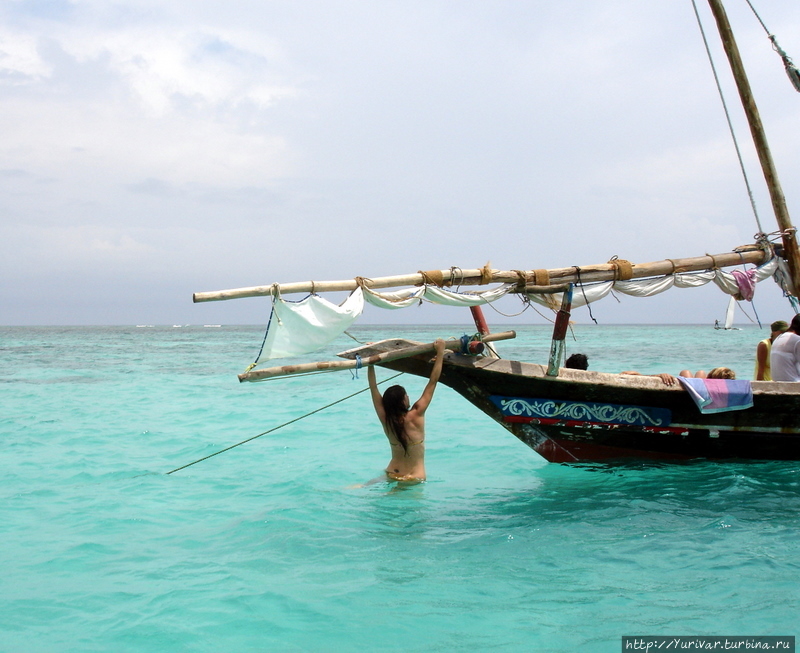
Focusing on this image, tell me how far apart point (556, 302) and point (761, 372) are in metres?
3.10

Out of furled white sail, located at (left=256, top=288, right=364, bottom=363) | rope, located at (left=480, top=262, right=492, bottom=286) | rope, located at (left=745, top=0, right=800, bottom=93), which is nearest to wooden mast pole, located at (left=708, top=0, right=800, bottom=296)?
rope, located at (left=745, top=0, right=800, bottom=93)

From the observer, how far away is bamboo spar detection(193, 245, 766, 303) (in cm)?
523

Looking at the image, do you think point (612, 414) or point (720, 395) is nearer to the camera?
point (720, 395)

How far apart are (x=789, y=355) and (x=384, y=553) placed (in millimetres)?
4835

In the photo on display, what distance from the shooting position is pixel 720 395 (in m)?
6.30

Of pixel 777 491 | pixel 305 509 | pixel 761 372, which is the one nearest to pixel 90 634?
pixel 305 509

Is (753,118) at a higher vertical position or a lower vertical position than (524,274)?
higher

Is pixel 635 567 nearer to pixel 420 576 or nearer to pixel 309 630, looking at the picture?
pixel 420 576

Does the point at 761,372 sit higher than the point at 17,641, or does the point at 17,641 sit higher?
the point at 761,372

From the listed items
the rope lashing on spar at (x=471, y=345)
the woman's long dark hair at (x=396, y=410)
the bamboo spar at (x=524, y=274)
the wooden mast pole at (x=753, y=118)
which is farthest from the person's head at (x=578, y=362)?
the wooden mast pole at (x=753, y=118)

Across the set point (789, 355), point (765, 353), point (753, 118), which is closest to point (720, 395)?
point (789, 355)

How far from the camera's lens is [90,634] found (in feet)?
12.7

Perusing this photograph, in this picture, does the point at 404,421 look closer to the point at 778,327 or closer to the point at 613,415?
the point at 613,415

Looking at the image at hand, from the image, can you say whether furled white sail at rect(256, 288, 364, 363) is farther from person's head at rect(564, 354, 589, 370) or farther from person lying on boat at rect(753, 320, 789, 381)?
person lying on boat at rect(753, 320, 789, 381)
